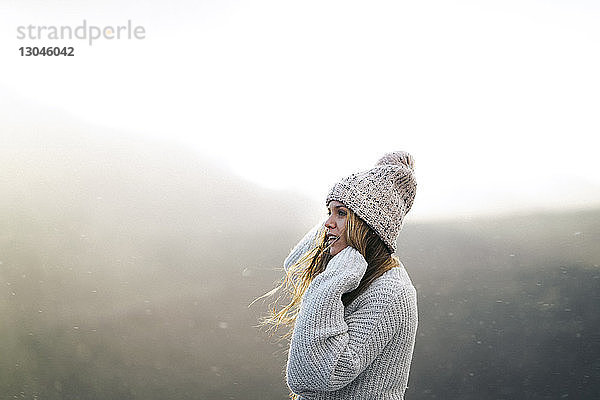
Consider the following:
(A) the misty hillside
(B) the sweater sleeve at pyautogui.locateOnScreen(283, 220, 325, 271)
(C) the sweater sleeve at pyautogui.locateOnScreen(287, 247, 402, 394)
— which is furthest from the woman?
(A) the misty hillside

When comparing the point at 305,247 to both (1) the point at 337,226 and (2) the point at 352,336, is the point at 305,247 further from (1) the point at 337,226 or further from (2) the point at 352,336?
(2) the point at 352,336

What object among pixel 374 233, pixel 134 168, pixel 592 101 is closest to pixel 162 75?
pixel 134 168

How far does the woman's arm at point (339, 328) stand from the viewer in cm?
133

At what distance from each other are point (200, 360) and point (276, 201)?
604 millimetres

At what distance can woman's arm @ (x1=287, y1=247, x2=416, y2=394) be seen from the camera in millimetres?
1326

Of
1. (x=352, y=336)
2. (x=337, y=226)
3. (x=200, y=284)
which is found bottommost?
(x=200, y=284)

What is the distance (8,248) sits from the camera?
2.51 metres

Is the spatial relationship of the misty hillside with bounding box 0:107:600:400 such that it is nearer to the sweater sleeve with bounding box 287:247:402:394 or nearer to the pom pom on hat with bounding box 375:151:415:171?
the pom pom on hat with bounding box 375:151:415:171

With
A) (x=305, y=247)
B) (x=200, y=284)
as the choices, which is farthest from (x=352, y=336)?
(x=200, y=284)

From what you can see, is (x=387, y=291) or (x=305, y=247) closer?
(x=387, y=291)

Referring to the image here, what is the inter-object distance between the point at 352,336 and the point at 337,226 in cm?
23

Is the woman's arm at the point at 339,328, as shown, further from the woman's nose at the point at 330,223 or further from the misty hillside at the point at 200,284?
the misty hillside at the point at 200,284

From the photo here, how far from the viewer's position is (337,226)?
1.47 meters

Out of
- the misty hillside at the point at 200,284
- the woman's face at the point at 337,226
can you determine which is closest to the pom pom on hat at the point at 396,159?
the woman's face at the point at 337,226
